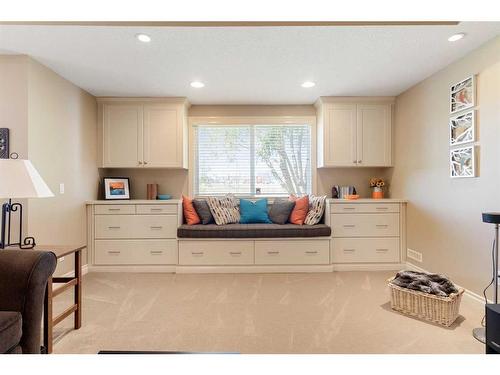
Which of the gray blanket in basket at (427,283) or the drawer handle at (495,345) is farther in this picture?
the gray blanket in basket at (427,283)

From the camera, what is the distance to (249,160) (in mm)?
4410

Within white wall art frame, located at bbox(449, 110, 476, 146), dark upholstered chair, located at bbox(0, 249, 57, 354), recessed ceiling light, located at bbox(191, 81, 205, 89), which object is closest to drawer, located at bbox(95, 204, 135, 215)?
recessed ceiling light, located at bbox(191, 81, 205, 89)

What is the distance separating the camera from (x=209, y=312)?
2492 millimetres

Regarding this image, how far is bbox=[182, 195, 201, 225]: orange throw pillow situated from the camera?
385 centimetres

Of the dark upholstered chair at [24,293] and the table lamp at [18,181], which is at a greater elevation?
the table lamp at [18,181]

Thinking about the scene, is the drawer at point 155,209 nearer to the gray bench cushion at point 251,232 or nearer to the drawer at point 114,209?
the drawer at point 114,209

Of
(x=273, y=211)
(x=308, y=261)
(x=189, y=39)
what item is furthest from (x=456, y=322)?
(x=189, y=39)

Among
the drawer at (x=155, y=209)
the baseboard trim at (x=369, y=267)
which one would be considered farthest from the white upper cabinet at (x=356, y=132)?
the drawer at (x=155, y=209)

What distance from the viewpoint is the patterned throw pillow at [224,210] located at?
3.86m

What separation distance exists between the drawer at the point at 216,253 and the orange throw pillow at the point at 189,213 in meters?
0.31

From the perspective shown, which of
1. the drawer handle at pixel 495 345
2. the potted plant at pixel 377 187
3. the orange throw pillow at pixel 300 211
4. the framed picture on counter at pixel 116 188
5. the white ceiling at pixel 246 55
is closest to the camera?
the drawer handle at pixel 495 345

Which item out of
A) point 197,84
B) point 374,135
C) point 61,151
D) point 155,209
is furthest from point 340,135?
point 61,151
